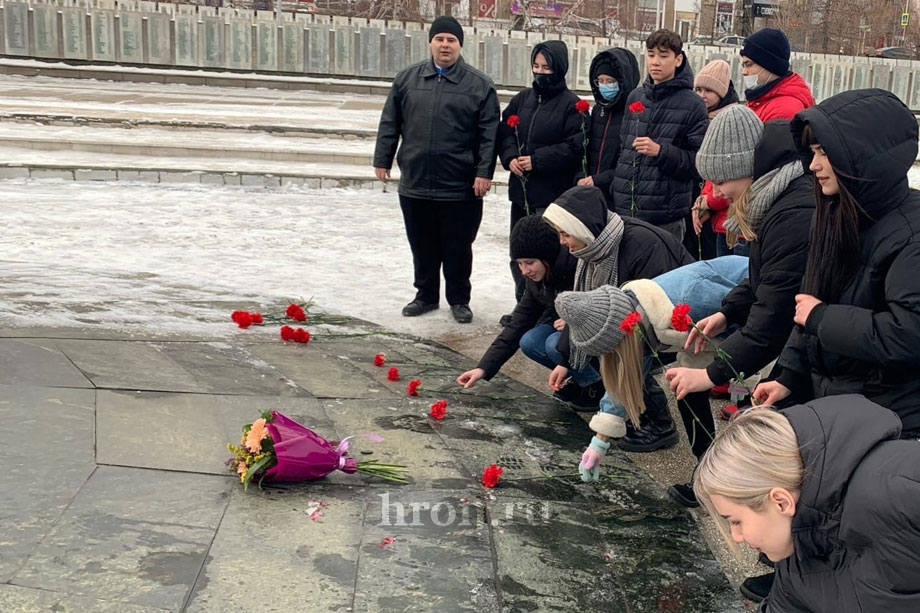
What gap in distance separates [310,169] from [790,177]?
990cm

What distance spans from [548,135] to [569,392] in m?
Answer: 1.96

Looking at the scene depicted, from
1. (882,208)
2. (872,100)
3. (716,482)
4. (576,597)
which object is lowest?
(576,597)

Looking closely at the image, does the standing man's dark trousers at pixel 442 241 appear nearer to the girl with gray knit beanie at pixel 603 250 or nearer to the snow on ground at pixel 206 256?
the snow on ground at pixel 206 256

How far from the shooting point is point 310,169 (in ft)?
42.4

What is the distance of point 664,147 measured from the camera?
5.75m

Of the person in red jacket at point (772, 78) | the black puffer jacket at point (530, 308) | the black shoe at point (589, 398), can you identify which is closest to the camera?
the black puffer jacket at point (530, 308)

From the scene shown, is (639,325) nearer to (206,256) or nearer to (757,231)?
(757,231)

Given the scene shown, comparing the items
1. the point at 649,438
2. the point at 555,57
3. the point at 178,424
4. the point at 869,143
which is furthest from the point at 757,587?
the point at 555,57

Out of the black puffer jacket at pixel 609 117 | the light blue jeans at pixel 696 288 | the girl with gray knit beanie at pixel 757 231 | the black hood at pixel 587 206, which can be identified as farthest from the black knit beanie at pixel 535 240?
the black puffer jacket at pixel 609 117

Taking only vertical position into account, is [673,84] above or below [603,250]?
above

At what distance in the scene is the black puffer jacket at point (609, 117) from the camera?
6.14m

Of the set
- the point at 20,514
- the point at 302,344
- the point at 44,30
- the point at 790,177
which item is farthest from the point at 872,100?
the point at 44,30

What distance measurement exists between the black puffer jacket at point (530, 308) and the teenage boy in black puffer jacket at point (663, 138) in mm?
1263

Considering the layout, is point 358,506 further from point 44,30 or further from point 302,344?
point 44,30
